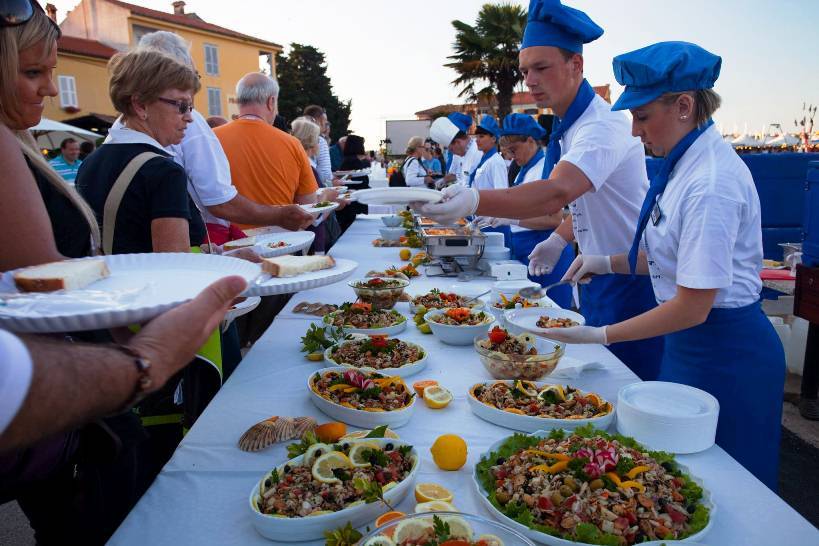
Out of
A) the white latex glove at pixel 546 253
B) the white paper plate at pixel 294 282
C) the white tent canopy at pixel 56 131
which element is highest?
the white tent canopy at pixel 56 131

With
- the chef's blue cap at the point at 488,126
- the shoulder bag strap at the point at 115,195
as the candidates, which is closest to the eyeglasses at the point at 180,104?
the shoulder bag strap at the point at 115,195

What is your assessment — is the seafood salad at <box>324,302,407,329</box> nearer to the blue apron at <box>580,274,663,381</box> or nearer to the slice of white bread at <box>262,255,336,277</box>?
the slice of white bread at <box>262,255,336,277</box>

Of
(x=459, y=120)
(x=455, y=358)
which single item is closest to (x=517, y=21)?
(x=459, y=120)

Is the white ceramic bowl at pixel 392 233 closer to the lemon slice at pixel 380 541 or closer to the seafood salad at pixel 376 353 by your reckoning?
the seafood salad at pixel 376 353

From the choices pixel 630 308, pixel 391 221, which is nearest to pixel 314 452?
pixel 630 308

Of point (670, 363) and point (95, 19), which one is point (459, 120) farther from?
point (95, 19)

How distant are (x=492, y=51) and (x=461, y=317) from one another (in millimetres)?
16825

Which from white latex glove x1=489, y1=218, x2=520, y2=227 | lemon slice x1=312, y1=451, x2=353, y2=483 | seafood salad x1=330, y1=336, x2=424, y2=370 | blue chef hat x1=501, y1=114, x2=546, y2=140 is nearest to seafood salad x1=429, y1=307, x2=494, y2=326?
seafood salad x1=330, y1=336, x2=424, y2=370

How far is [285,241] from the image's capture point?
2.18 m

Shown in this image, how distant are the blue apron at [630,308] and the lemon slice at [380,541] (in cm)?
142

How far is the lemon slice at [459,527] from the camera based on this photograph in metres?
0.86

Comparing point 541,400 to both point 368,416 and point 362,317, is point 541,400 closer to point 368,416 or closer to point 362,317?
point 368,416

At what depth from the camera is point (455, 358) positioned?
186 centimetres

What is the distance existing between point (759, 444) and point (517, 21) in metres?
17.4
